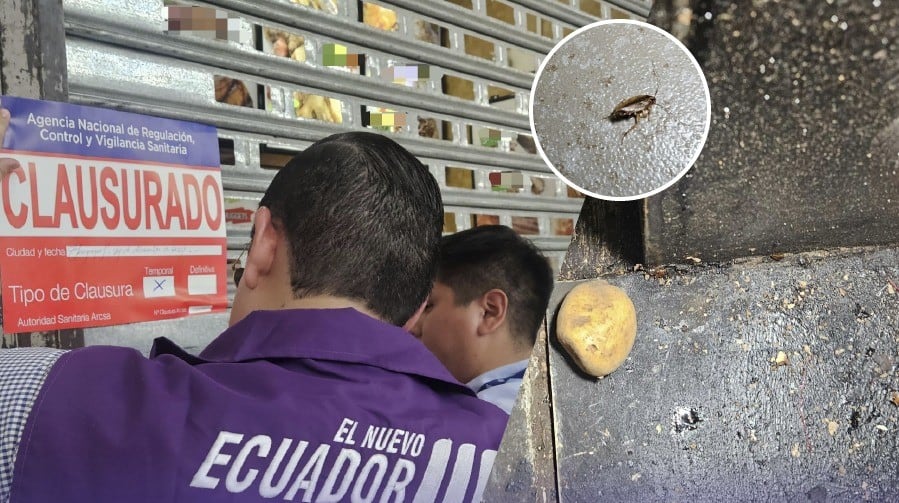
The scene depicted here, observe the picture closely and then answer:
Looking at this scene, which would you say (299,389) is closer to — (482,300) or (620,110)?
(482,300)

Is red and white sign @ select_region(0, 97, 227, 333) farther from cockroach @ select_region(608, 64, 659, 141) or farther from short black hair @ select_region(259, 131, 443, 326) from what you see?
cockroach @ select_region(608, 64, 659, 141)

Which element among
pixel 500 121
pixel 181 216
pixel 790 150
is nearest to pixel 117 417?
pixel 181 216

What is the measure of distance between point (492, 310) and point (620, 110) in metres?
0.22

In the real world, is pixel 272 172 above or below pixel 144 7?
below

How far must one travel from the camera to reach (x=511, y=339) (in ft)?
1.63

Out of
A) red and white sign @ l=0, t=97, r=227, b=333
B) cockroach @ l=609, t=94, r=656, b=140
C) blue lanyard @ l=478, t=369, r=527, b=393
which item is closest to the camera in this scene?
cockroach @ l=609, t=94, r=656, b=140

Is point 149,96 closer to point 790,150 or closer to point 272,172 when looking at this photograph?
point 272,172

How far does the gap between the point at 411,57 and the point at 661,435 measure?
39 centimetres

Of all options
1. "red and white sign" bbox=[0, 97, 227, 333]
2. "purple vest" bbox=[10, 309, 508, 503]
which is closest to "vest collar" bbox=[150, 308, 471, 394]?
"purple vest" bbox=[10, 309, 508, 503]

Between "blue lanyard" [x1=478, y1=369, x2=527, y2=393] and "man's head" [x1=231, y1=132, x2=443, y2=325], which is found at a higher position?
"man's head" [x1=231, y1=132, x2=443, y2=325]

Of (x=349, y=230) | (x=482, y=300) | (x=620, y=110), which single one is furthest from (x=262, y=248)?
(x=620, y=110)

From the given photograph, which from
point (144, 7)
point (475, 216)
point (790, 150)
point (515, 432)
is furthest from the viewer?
point (144, 7)

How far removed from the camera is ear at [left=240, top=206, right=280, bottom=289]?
0.56m

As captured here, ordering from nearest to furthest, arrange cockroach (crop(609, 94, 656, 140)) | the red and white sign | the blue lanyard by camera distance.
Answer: cockroach (crop(609, 94, 656, 140)), the blue lanyard, the red and white sign
